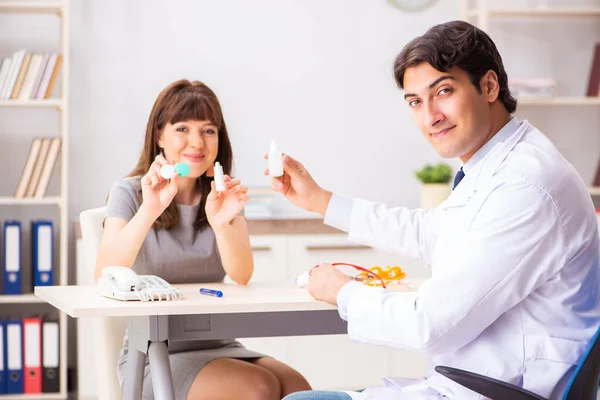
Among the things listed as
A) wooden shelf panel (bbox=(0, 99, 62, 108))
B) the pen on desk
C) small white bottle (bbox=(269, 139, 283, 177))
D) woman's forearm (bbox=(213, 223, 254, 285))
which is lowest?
the pen on desk

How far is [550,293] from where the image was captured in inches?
60.8

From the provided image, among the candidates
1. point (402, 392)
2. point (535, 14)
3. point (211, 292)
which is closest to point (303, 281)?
point (211, 292)

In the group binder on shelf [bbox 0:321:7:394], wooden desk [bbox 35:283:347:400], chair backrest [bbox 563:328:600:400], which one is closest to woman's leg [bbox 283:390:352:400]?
wooden desk [bbox 35:283:347:400]

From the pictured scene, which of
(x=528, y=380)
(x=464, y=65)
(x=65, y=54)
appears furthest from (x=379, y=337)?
(x=65, y=54)

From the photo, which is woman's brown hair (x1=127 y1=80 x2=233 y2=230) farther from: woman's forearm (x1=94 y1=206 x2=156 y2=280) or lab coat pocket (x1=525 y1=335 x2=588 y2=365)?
lab coat pocket (x1=525 y1=335 x2=588 y2=365)

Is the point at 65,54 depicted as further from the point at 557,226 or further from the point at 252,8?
the point at 557,226

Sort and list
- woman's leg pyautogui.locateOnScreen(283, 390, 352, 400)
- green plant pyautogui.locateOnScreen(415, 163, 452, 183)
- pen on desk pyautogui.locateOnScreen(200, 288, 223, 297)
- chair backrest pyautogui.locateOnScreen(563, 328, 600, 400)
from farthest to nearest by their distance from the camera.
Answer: green plant pyautogui.locateOnScreen(415, 163, 452, 183) → pen on desk pyautogui.locateOnScreen(200, 288, 223, 297) → woman's leg pyautogui.locateOnScreen(283, 390, 352, 400) → chair backrest pyautogui.locateOnScreen(563, 328, 600, 400)

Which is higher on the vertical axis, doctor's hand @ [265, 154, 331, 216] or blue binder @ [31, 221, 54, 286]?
doctor's hand @ [265, 154, 331, 216]

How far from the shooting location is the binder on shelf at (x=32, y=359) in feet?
12.5

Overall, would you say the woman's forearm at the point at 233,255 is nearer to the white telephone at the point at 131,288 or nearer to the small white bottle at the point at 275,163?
the small white bottle at the point at 275,163

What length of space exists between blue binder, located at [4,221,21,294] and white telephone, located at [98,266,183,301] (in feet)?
6.51

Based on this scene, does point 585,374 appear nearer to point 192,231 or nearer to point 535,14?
point 192,231

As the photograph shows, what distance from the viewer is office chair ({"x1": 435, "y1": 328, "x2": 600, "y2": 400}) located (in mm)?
1459

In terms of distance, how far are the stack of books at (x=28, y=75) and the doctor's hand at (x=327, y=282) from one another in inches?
94.2
